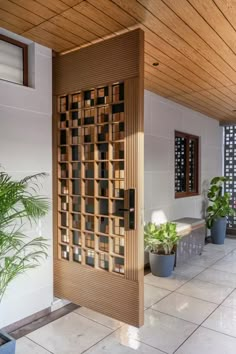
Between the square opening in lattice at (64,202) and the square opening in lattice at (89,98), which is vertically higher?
the square opening in lattice at (89,98)

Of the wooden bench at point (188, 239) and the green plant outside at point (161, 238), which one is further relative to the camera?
the wooden bench at point (188, 239)

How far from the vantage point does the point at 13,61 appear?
8.65ft

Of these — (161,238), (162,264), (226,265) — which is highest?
(161,238)

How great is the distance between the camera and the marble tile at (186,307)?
9.35ft

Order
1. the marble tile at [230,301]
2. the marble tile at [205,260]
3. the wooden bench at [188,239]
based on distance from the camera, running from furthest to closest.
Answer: the marble tile at [205,260] < the wooden bench at [188,239] < the marble tile at [230,301]

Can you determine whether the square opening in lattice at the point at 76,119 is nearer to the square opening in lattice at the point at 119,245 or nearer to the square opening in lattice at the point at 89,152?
the square opening in lattice at the point at 89,152

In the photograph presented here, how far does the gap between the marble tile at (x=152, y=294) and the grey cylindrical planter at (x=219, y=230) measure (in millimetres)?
2607

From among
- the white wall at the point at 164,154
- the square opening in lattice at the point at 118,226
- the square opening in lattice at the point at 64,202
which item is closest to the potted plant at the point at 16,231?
the square opening in lattice at the point at 64,202

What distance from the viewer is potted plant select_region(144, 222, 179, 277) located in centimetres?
391

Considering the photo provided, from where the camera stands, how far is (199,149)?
573cm

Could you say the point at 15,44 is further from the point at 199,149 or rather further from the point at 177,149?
the point at 199,149

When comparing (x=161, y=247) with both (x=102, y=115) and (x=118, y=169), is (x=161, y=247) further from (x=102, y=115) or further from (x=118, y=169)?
(x=102, y=115)

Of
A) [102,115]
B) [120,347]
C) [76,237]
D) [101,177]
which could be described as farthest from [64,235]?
[102,115]

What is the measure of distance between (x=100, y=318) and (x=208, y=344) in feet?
3.32
